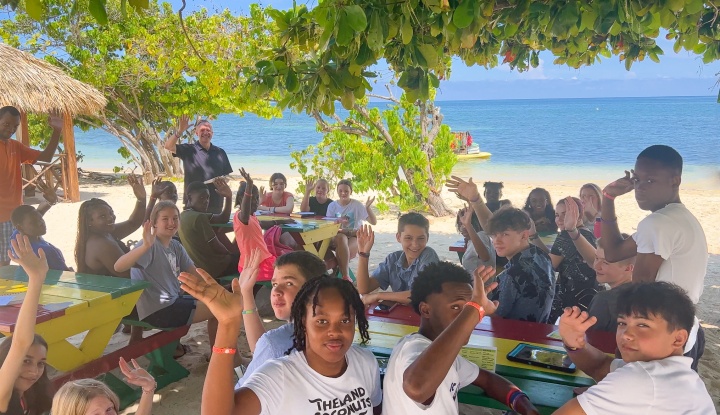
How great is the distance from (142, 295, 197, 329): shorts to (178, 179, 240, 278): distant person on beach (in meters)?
0.95

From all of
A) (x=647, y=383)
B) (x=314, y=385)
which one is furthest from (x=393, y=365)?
(x=647, y=383)

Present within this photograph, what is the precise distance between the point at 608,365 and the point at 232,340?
4.65ft

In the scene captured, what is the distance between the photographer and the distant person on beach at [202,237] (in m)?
4.91

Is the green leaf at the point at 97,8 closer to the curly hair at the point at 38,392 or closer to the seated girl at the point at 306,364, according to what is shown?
the seated girl at the point at 306,364

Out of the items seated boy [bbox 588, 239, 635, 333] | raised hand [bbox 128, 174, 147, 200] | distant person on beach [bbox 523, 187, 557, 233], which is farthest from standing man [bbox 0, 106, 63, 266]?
seated boy [bbox 588, 239, 635, 333]

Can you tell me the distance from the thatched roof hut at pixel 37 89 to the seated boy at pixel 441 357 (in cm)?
836

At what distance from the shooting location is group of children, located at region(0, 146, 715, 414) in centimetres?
178

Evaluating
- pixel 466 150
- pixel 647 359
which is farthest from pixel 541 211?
pixel 466 150

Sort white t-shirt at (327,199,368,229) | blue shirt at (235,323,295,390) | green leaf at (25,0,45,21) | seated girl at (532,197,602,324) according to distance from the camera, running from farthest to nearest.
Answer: white t-shirt at (327,199,368,229) → seated girl at (532,197,602,324) → blue shirt at (235,323,295,390) → green leaf at (25,0,45,21)

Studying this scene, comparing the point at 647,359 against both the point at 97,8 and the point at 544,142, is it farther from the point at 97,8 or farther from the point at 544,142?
the point at 544,142

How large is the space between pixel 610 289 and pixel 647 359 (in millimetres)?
1349

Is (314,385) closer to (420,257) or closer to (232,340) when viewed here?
(232,340)

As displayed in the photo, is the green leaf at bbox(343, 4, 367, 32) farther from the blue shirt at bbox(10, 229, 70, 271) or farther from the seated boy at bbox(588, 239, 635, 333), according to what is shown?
the blue shirt at bbox(10, 229, 70, 271)

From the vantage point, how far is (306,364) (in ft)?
6.44
